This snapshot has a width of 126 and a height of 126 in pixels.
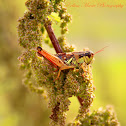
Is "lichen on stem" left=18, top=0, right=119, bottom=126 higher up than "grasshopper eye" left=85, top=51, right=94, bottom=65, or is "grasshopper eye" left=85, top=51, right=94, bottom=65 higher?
"grasshopper eye" left=85, top=51, right=94, bottom=65

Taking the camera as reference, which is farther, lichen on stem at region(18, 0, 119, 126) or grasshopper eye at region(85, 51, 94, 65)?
grasshopper eye at region(85, 51, 94, 65)

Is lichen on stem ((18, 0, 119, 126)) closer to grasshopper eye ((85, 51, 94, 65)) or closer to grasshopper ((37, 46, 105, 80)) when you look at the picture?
grasshopper ((37, 46, 105, 80))

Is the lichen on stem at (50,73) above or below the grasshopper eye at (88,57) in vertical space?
below

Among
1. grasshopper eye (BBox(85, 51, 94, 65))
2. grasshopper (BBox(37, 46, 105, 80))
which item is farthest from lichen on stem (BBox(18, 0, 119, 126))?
grasshopper eye (BBox(85, 51, 94, 65))

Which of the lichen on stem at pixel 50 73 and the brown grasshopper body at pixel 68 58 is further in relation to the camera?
the brown grasshopper body at pixel 68 58

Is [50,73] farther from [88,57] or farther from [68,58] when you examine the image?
[88,57]

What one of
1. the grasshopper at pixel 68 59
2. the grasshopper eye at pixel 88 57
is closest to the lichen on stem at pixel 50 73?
the grasshopper at pixel 68 59

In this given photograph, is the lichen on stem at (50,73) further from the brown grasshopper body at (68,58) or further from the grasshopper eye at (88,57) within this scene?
the grasshopper eye at (88,57)

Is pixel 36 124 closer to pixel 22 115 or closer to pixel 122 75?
pixel 22 115
